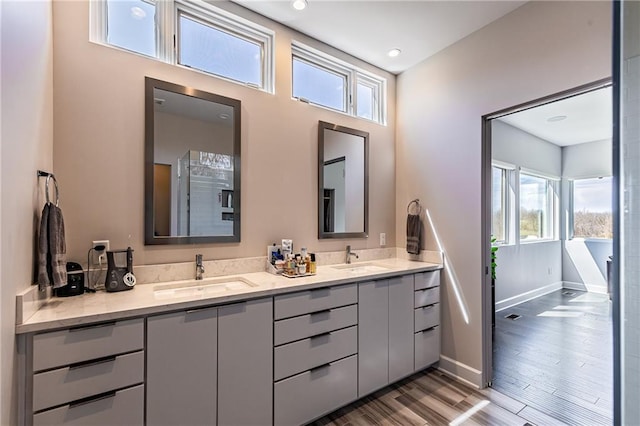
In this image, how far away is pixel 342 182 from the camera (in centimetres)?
287

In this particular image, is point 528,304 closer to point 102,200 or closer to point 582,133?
point 582,133

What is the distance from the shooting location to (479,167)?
2492 mm

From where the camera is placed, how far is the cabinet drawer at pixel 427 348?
2543 mm

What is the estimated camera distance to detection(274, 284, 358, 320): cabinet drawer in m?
1.81

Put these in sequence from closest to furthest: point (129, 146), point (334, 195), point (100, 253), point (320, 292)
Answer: point (100, 253)
point (129, 146)
point (320, 292)
point (334, 195)

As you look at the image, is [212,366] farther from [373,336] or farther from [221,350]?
[373,336]

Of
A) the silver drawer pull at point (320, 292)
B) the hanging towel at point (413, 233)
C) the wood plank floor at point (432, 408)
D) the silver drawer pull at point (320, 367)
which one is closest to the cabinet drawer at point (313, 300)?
the silver drawer pull at point (320, 292)

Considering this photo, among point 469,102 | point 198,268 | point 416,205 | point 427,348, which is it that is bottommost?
point 427,348

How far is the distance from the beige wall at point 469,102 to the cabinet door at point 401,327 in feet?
1.55

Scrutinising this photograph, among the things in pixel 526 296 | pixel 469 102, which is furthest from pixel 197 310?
pixel 526 296

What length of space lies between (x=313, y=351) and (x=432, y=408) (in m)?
1.05

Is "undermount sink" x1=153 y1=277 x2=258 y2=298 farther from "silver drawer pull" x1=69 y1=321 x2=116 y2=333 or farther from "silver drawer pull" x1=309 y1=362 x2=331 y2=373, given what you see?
"silver drawer pull" x1=309 y1=362 x2=331 y2=373

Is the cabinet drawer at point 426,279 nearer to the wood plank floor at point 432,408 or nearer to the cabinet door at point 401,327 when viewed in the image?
the cabinet door at point 401,327

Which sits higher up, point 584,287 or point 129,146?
point 129,146
